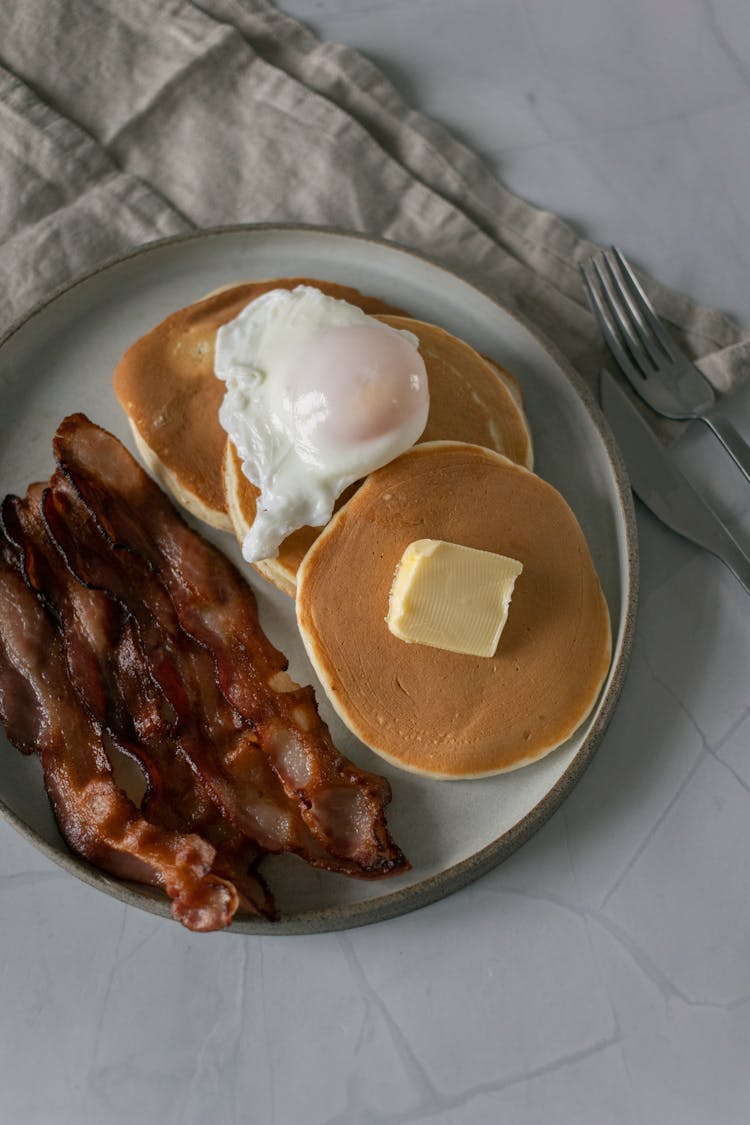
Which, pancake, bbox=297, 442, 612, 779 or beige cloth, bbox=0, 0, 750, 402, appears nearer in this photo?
pancake, bbox=297, 442, 612, 779

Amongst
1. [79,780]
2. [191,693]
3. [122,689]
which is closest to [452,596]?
[191,693]

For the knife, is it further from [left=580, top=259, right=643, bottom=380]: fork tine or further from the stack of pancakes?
the stack of pancakes

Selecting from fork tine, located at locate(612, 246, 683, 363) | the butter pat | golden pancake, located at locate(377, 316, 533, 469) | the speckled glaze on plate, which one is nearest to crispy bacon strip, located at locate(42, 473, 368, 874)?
the speckled glaze on plate

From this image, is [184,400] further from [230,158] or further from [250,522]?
[230,158]

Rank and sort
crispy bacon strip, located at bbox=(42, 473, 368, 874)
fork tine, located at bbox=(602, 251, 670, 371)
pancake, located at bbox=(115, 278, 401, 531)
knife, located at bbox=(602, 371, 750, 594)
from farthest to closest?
fork tine, located at bbox=(602, 251, 670, 371), knife, located at bbox=(602, 371, 750, 594), pancake, located at bbox=(115, 278, 401, 531), crispy bacon strip, located at bbox=(42, 473, 368, 874)

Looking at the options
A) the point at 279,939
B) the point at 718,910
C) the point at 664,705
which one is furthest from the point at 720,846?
the point at 279,939

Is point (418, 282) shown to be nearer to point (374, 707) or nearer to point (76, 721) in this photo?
point (374, 707)

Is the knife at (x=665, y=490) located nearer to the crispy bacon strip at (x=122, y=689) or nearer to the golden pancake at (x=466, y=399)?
the golden pancake at (x=466, y=399)
